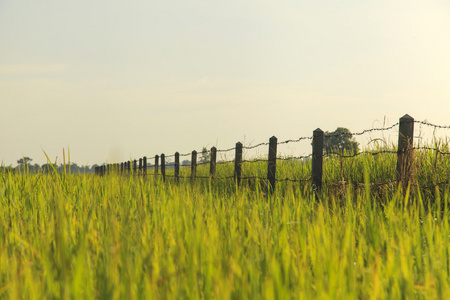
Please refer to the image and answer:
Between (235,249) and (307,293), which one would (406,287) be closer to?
(307,293)

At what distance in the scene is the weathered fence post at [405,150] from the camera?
19.1 ft

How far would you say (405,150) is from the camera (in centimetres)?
597

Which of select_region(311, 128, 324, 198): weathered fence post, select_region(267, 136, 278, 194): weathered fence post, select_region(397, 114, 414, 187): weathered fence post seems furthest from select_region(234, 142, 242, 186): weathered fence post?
select_region(397, 114, 414, 187): weathered fence post

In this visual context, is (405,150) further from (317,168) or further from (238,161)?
(238,161)

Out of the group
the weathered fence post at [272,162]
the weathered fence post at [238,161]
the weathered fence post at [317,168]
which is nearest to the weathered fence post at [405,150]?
the weathered fence post at [317,168]

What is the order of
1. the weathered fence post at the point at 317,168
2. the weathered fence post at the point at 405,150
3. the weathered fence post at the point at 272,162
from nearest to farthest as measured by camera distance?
the weathered fence post at the point at 405,150 → the weathered fence post at the point at 317,168 → the weathered fence post at the point at 272,162

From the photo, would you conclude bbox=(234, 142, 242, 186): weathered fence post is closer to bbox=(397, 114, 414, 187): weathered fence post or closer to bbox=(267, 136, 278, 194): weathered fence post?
bbox=(267, 136, 278, 194): weathered fence post

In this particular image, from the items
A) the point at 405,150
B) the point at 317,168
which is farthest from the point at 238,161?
the point at 405,150

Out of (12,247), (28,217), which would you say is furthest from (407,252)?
(28,217)

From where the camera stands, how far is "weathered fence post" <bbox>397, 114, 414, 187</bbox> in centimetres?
581

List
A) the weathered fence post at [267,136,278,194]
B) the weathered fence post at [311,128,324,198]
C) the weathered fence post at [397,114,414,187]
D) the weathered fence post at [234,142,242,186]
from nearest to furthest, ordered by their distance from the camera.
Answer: the weathered fence post at [397,114,414,187]
the weathered fence post at [311,128,324,198]
the weathered fence post at [267,136,278,194]
the weathered fence post at [234,142,242,186]

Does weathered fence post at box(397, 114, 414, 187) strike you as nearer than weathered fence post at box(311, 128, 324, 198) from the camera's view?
Yes

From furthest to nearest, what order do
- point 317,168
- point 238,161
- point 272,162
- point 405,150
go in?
point 238,161, point 272,162, point 317,168, point 405,150

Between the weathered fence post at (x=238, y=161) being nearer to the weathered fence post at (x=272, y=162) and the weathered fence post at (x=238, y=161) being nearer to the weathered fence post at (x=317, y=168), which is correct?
the weathered fence post at (x=272, y=162)
